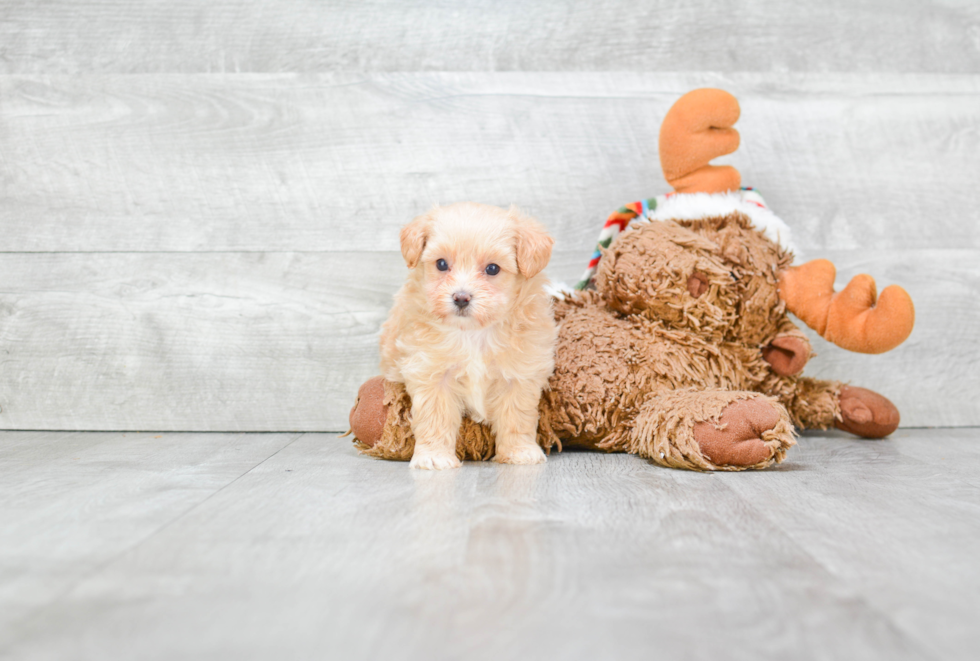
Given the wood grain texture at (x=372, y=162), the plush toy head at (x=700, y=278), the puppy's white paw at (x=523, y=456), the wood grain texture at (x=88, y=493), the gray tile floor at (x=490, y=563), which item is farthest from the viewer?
the wood grain texture at (x=372, y=162)

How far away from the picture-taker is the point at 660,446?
4.71 feet

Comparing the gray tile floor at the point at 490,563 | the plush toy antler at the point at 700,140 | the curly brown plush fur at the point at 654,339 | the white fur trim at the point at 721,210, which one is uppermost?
the plush toy antler at the point at 700,140

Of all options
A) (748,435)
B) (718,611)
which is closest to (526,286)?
(748,435)

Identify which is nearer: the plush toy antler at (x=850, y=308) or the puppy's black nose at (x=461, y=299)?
the puppy's black nose at (x=461, y=299)

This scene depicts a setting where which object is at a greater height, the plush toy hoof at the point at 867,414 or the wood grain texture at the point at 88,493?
the plush toy hoof at the point at 867,414

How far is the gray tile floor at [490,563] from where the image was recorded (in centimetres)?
67

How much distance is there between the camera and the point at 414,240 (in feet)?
4.60

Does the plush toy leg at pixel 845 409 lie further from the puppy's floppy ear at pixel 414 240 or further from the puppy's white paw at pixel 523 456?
the puppy's floppy ear at pixel 414 240

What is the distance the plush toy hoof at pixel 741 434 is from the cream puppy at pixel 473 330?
1.14 feet

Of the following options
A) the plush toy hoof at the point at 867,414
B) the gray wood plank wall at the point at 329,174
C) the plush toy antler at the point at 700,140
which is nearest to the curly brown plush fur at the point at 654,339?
the plush toy antler at the point at 700,140

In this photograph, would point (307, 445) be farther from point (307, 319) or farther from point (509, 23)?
point (509, 23)

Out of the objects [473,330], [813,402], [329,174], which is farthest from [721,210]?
[329,174]

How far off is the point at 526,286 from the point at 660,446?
42 centimetres

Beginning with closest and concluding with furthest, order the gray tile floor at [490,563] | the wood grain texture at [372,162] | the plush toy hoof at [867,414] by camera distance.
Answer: the gray tile floor at [490,563]
the plush toy hoof at [867,414]
the wood grain texture at [372,162]
